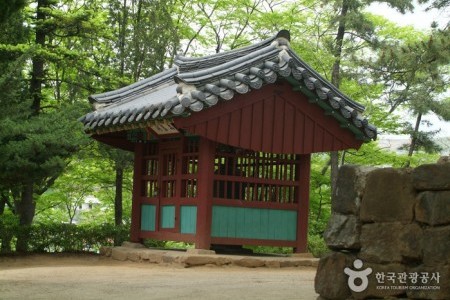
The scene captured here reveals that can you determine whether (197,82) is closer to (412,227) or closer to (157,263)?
(157,263)

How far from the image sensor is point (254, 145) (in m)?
13.4

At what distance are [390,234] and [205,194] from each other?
23.4 feet

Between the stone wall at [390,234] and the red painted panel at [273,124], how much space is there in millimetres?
6241

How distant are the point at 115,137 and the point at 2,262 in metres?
3.88

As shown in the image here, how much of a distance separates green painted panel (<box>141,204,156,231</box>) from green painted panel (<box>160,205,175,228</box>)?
414 mm

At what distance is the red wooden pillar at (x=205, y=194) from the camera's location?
13078mm

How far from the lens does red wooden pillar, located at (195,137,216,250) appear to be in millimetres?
13078

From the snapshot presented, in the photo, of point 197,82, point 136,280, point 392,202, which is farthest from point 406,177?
point 197,82

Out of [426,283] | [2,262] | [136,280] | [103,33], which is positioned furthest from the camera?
[103,33]

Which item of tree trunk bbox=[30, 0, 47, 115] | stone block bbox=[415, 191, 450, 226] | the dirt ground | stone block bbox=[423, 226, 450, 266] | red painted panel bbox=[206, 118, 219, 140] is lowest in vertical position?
the dirt ground

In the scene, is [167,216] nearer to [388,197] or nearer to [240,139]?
[240,139]

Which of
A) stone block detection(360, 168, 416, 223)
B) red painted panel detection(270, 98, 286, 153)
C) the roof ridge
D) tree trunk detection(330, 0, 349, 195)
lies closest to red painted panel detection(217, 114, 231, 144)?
red painted panel detection(270, 98, 286, 153)

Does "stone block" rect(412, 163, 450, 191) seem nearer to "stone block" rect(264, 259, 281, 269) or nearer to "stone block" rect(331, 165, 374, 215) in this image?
"stone block" rect(331, 165, 374, 215)

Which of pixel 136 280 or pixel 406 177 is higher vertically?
pixel 406 177
